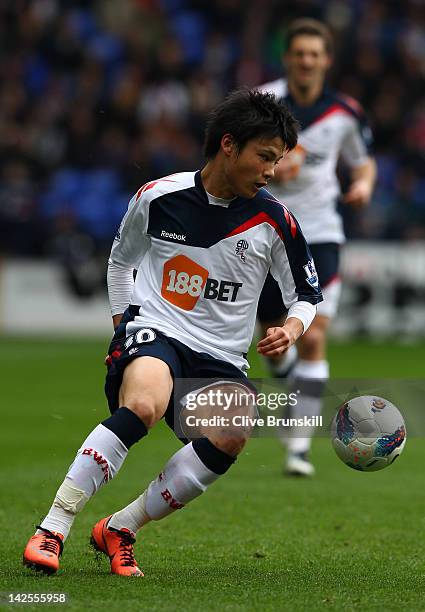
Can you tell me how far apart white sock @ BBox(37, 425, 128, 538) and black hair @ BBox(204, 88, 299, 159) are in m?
1.23

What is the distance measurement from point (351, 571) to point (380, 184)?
14395mm

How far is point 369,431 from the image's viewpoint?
15.0 ft

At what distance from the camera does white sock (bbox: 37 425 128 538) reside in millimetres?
4461

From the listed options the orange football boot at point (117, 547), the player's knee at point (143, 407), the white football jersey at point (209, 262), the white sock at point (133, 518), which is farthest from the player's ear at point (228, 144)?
the orange football boot at point (117, 547)

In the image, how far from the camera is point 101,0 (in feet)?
71.8

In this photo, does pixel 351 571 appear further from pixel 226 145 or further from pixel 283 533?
pixel 226 145

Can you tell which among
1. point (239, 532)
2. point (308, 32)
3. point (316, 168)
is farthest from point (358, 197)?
point (239, 532)

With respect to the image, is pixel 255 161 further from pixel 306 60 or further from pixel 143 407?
pixel 306 60

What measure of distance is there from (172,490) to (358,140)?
13.2ft

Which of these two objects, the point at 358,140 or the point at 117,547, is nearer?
the point at 117,547

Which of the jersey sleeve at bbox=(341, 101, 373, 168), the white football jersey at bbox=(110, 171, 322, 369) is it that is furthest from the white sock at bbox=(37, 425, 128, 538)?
the jersey sleeve at bbox=(341, 101, 373, 168)

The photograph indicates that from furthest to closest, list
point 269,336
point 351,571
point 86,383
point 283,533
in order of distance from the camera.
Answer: point 86,383, point 283,533, point 351,571, point 269,336

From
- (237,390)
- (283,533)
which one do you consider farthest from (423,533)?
(237,390)

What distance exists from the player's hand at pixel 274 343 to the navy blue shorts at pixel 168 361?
332 mm
